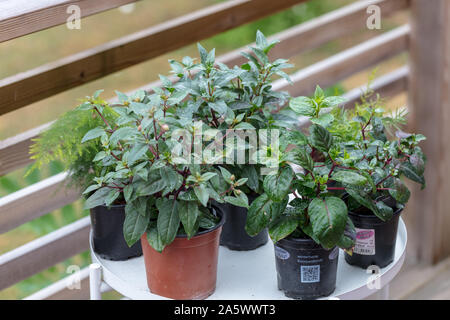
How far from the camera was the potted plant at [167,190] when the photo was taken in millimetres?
1100

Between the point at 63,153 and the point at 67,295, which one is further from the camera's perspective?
the point at 67,295

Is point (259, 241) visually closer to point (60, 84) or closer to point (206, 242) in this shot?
point (206, 242)

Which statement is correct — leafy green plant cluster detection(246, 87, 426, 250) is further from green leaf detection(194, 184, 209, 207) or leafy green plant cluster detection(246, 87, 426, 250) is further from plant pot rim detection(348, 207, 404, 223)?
green leaf detection(194, 184, 209, 207)

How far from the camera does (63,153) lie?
4.35 ft

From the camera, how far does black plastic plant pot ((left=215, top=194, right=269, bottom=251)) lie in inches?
53.9

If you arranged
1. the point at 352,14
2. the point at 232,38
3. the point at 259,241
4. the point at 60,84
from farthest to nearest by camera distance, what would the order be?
the point at 232,38 → the point at 352,14 → the point at 60,84 → the point at 259,241

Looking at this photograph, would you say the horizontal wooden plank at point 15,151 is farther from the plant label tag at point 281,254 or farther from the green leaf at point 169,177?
the plant label tag at point 281,254

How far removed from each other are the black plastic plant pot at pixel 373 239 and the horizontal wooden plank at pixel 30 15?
0.81 meters

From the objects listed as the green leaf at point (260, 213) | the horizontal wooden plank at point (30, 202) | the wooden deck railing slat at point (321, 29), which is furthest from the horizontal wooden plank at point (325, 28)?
the green leaf at point (260, 213)

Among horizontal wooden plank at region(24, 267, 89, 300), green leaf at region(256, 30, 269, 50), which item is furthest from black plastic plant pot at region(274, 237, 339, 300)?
horizontal wooden plank at region(24, 267, 89, 300)

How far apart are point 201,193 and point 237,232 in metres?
0.34

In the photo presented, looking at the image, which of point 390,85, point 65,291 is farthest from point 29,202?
point 390,85
